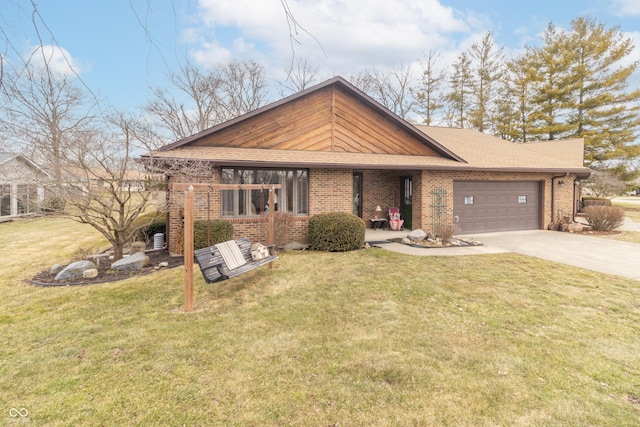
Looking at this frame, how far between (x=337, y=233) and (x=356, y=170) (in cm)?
373

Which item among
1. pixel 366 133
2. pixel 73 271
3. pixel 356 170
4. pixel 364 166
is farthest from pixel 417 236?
pixel 73 271

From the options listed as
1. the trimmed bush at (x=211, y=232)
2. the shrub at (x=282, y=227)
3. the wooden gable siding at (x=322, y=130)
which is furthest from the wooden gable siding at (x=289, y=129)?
the trimmed bush at (x=211, y=232)

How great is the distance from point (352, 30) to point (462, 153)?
12345 mm

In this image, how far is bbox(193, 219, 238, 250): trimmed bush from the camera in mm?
8148

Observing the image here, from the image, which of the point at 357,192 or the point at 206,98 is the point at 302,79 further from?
the point at 357,192

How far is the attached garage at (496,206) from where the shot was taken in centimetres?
1207

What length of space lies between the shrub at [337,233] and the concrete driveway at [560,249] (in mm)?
1104

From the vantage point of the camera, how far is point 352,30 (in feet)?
8.26

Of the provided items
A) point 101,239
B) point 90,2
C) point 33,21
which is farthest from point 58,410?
point 101,239

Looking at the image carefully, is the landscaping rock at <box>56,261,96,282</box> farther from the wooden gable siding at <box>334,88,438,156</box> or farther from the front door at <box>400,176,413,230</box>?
the front door at <box>400,176,413,230</box>

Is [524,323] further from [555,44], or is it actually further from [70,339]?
[555,44]

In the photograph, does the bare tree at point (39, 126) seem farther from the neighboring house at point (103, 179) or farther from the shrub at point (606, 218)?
the shrub at point (606, 218)

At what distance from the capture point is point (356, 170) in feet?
39.0

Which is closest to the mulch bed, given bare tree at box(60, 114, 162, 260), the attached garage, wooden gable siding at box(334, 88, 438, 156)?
bare tree at box(60, 114, 162, 260)
